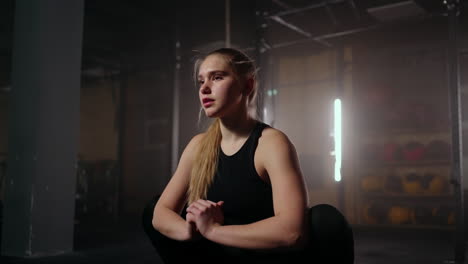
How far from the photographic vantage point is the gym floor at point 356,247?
3.19m

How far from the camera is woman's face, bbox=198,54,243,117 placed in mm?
1263

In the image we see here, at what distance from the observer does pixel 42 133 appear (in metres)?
3.28

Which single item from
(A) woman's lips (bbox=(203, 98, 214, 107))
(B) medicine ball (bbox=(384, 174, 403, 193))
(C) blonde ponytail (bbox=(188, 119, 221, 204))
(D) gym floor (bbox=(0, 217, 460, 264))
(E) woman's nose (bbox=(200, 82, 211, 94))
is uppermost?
(E) woman's nose (bbox=(200, 82, 211, 94))

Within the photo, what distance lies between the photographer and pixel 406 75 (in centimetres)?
557

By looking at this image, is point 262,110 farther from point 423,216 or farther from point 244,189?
point 423,216

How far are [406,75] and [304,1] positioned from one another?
2.00 m

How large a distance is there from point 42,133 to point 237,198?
96.7 inches

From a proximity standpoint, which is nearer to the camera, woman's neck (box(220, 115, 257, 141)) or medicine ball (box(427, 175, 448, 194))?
woman's neck (box(220, 115, 257, 141))

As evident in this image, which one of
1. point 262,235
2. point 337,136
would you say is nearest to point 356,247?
point 337,136

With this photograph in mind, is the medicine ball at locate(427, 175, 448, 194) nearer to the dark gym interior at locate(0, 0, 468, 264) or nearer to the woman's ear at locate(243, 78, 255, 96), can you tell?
the dark gym interior at locate(0, 0, 468, 264)

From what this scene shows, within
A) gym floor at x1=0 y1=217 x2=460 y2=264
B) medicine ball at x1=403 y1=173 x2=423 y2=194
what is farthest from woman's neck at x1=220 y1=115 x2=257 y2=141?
medicine ball at x1=403 y1=173 x2=423 y2=194

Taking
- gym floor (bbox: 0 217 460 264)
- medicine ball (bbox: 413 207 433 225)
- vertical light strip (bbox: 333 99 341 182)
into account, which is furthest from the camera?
vertical light strip (bbox: 333 99 341 182)

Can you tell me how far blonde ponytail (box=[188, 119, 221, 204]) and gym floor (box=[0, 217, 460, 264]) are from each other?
1911mm

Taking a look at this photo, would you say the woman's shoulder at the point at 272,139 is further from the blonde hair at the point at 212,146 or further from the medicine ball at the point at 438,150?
the medicine ball at the point at 438,150
